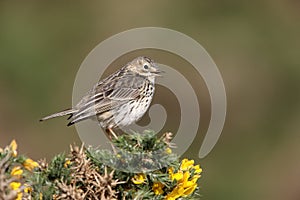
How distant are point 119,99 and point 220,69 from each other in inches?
287

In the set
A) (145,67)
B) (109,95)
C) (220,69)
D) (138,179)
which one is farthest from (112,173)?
(220,69)

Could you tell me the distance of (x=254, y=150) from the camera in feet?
37.6

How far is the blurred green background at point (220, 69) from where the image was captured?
36.7 ft

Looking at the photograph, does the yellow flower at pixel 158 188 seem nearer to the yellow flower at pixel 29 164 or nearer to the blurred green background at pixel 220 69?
the yellow flower at pixel 29 164

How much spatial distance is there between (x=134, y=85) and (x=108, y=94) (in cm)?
28

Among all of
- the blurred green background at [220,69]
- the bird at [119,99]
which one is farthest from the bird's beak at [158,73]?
the blurred green background at [220,69]

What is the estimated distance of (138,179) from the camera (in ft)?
11.2

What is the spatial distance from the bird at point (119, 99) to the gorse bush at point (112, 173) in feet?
7.55

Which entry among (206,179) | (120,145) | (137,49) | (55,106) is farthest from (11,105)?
(120,145)

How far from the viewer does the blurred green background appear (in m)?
11.2

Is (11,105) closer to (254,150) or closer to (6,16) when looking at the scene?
(6,16)

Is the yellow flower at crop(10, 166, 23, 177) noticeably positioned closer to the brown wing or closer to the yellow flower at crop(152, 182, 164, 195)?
the yellow flower at crop(152, 182, 164, 195)

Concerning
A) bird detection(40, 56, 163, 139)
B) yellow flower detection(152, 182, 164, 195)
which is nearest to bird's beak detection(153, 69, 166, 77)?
bird detection(40, 56, 163, 139)

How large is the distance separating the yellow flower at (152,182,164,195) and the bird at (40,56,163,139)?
230cm
